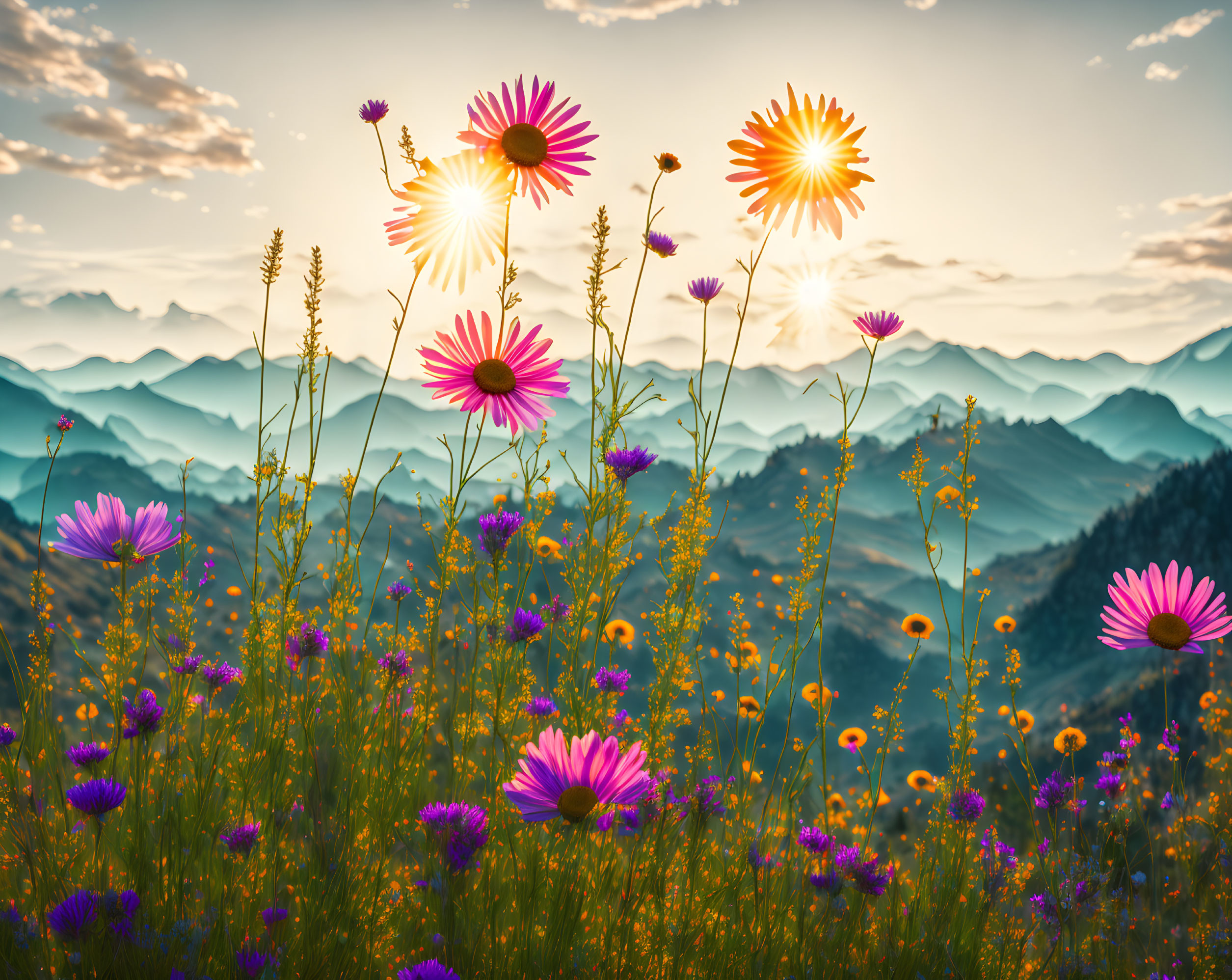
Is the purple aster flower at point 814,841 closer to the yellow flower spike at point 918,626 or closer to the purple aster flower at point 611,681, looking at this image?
the purple aster flower at point 611,681

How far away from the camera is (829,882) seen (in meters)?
1.91

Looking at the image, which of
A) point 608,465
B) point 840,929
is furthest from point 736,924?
point 608,465

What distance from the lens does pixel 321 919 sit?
1526mm

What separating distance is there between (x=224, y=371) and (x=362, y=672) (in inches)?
3813

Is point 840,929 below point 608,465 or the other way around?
below

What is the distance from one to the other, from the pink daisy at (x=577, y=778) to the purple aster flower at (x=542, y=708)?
46.4 inches

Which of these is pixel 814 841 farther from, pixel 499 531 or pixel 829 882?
pixel 499 531

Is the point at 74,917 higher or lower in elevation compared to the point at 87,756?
lower

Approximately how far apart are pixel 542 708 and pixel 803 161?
1960 millimetres

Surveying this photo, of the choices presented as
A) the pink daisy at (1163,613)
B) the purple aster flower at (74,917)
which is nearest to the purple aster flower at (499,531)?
the purple aster flower at (74,917)

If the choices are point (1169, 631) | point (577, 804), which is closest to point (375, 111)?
point (577, 804)

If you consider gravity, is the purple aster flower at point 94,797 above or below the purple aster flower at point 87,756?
above

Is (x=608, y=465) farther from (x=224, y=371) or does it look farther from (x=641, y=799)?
(x=224, y=371)

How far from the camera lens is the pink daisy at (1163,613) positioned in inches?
72.4
